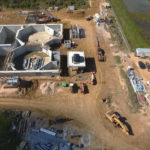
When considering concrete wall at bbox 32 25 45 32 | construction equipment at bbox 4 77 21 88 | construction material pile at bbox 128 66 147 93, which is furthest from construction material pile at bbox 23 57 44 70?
construction material pile at bbox 128 66 147 93

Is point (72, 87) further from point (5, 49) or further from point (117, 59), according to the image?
point (5, 49)

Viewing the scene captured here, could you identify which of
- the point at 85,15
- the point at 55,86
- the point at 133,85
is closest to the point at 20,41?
the point at 55,86

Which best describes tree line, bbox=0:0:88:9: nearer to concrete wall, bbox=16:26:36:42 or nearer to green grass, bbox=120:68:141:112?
concrete wall, bbox=16:26:36:42


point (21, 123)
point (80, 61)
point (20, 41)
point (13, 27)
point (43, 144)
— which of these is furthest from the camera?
point (13, 27)

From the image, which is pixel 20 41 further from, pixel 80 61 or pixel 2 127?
pixel 2 127

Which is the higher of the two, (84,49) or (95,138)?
(84,49)

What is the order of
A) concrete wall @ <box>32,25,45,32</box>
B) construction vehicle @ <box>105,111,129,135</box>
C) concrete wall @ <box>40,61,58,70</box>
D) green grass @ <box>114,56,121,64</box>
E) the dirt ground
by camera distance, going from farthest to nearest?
concrete wall @ <box>32,25,45,32</box>, green grass @ <box>114,56,121,64</box>, concrete wall @ <box>40,61,58,70</box>, construction vehicle @ <box>105,111,129,135</box>, the dirt ground

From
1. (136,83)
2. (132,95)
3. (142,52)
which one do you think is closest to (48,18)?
(142,52)
